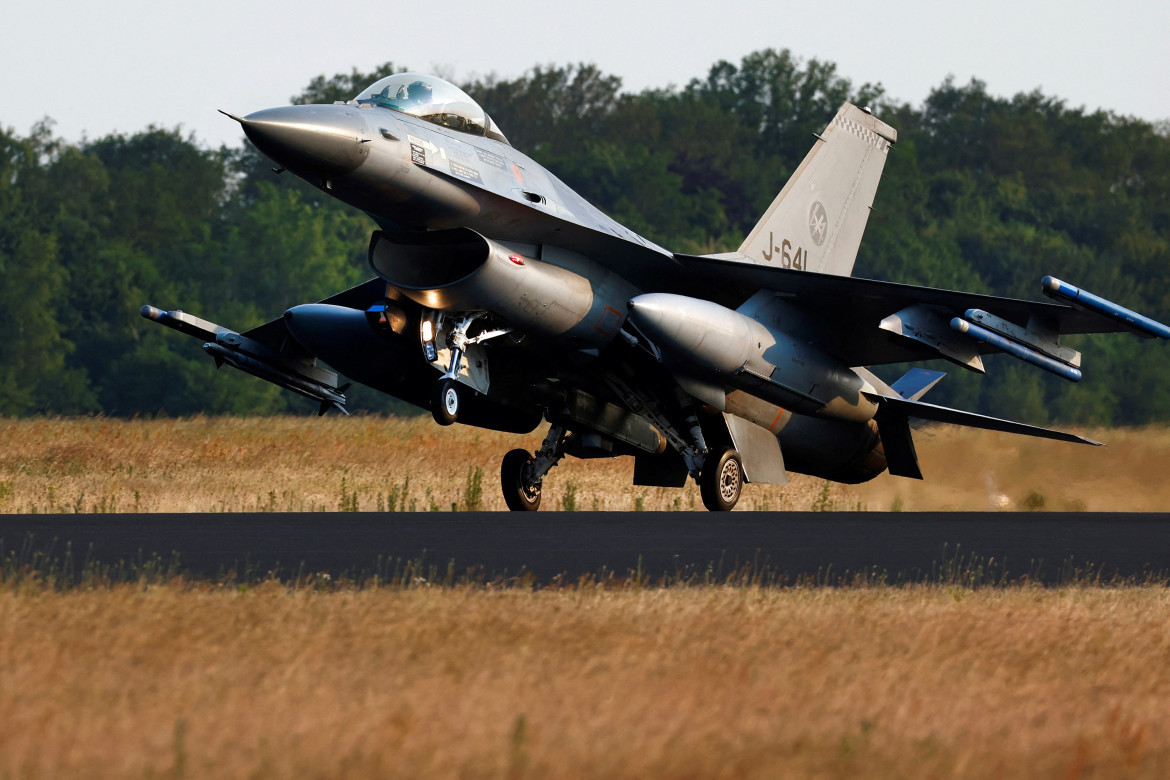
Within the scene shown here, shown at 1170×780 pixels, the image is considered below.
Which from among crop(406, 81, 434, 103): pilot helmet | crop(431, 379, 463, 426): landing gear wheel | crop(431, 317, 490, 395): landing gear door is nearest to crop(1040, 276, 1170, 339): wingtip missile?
crop(431, 317, 490, 395): landing gear door

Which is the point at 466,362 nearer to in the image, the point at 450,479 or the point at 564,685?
the point at 564,685

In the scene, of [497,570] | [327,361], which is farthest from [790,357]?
[497,570]

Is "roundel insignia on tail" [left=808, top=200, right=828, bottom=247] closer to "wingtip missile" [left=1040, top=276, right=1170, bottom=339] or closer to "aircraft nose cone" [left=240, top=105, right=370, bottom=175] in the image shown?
"wingtip missile" [left=1040, top=276, right=1170, bottom=339]

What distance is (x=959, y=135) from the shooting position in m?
77.3

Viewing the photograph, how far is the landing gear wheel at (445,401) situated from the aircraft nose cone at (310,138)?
2.16 metres

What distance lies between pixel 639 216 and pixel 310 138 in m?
50.6

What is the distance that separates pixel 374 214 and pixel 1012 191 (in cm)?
5843

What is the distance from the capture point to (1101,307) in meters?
14.0

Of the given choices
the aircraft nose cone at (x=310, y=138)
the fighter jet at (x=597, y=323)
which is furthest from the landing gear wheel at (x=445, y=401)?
the aircraft nose cone at (x=310, y=138)

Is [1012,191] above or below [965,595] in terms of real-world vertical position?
above

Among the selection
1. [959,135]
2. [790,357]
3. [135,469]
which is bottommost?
[135,469]

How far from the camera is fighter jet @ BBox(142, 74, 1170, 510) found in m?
13.6

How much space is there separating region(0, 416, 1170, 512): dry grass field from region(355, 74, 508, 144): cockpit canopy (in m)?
5.24

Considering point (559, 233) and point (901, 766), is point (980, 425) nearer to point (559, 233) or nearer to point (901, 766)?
point (559, 233)
